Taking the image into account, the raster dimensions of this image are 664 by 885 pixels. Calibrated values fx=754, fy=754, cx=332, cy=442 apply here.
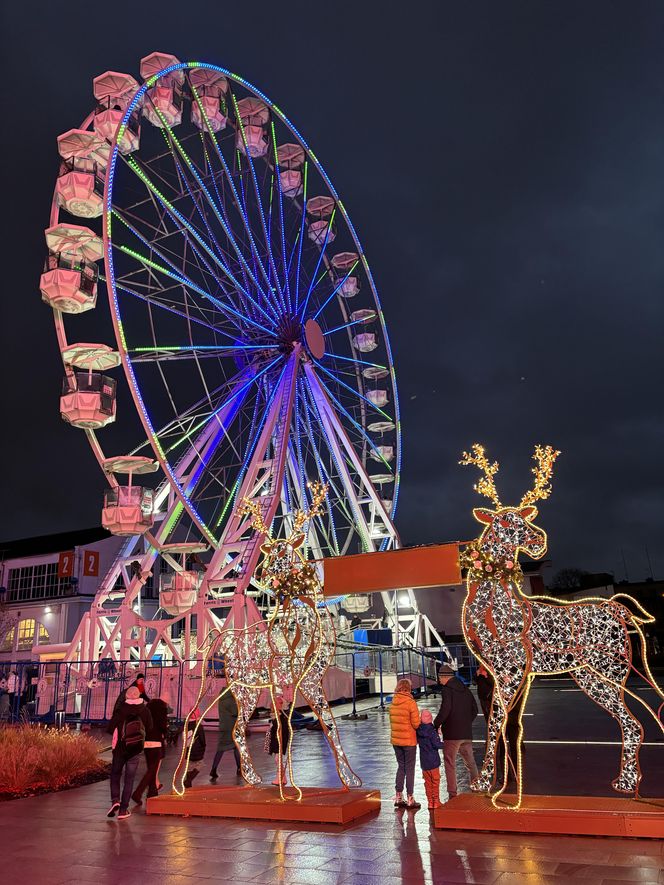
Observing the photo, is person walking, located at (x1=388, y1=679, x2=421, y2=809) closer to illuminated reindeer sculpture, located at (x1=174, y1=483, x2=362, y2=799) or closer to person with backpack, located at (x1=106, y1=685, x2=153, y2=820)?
illuminated reindeer sculpture, located at (x1=174, y1=483, x2=362, y2=799)

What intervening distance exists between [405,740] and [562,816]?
2.28m

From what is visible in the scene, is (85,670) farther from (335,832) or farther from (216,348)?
(335,832)

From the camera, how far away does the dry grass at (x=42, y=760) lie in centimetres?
1173

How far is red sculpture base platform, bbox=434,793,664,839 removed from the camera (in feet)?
24.2

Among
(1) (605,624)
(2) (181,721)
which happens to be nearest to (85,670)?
(2) (181,721)

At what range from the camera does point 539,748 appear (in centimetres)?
1424

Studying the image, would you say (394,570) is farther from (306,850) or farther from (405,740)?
(306,850)

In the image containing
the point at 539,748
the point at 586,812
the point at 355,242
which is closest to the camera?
→ the point at 586,812

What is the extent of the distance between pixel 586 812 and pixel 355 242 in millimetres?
28169

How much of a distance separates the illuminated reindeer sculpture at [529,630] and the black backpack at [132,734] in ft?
14.2

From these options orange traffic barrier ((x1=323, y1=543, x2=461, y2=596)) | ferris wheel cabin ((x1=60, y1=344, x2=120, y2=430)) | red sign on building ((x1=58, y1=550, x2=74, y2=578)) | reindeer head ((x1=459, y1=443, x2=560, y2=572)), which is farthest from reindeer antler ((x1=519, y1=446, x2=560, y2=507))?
red sign on building ((x1=58, y1=550, x2=74, y2=578))

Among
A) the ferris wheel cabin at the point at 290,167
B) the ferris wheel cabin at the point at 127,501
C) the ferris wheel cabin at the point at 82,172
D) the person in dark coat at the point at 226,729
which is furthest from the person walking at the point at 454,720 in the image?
the ferris wheel cabin at the point at 290,167

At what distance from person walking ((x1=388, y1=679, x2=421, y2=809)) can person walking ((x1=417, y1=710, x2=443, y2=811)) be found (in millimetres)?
137

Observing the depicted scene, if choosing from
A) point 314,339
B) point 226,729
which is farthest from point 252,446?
point 226,729
